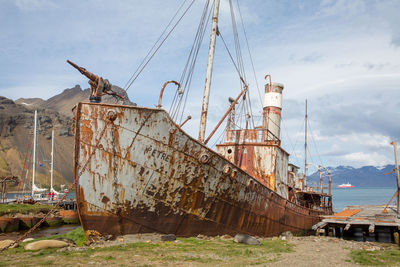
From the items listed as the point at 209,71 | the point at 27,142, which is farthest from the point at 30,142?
the point at 209,71

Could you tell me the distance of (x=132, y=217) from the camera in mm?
10883

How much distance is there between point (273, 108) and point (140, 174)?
11.8m

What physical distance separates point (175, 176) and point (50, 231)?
16.8 meters

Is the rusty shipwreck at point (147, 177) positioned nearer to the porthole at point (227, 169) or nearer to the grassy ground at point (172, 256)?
the porthole at point (227, 169)

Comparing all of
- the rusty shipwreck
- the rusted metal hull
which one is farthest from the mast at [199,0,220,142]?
the rusted metal hull

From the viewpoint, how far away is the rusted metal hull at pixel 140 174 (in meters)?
10.5

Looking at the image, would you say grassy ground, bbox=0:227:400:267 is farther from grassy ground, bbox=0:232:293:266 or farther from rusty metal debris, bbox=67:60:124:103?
rusty metal debris, bbox=67:60:124:103

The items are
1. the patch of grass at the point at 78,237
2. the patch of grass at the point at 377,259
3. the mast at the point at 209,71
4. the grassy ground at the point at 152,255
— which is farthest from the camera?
the mast at the point at 209,71

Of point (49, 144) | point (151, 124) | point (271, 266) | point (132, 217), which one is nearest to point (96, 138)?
point (151, 124)

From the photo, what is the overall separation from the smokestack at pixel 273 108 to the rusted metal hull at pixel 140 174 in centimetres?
816

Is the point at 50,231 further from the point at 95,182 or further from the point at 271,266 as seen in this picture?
the point at 271,266

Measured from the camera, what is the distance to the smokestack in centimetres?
1962

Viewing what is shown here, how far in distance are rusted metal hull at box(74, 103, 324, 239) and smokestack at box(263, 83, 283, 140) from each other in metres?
8.16

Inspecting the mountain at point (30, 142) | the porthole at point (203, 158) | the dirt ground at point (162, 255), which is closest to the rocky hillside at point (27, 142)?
the mountain at point (30, 142)
